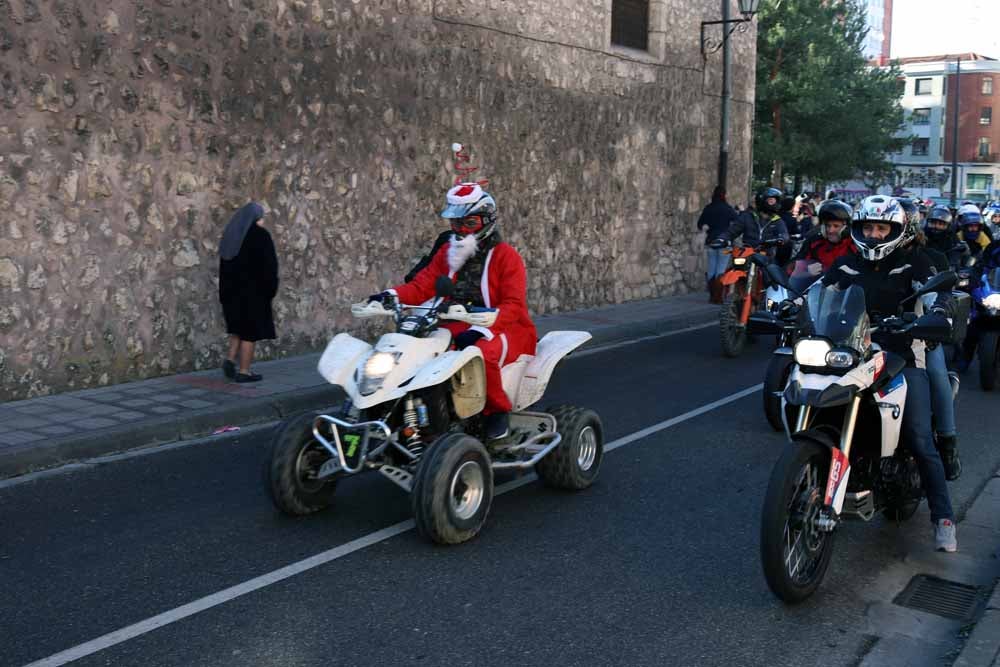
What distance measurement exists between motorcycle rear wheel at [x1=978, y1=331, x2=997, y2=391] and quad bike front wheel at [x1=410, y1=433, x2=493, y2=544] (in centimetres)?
656

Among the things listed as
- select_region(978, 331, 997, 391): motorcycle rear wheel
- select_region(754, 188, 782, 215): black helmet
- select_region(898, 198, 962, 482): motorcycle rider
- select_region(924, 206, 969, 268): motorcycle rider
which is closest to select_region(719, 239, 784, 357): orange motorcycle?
select_region(754, 188, 782, 215): black helmet

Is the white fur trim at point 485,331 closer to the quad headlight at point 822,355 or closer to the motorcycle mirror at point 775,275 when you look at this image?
the motorcycle mirror at point 775,275

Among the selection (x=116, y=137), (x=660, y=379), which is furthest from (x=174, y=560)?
(x=660, y=379)

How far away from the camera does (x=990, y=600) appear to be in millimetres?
4457

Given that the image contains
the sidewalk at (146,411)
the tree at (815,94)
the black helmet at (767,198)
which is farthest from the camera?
the tree at (815,94)

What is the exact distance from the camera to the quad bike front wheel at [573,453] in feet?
20.7

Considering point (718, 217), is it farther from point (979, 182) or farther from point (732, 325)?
point (979, 182)

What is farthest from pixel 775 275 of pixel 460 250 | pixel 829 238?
pixel 829 238

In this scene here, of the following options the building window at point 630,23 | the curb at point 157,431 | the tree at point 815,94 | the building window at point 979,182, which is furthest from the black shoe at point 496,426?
the building window at point 979,182

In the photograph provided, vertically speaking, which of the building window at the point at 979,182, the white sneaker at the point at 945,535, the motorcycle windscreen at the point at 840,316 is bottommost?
the white sneaker at the point at 945,535

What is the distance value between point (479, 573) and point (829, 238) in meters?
5.55

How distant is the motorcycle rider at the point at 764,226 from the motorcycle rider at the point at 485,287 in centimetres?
564

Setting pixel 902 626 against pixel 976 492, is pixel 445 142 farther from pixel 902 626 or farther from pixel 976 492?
pixel 902 626

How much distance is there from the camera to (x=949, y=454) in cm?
532
